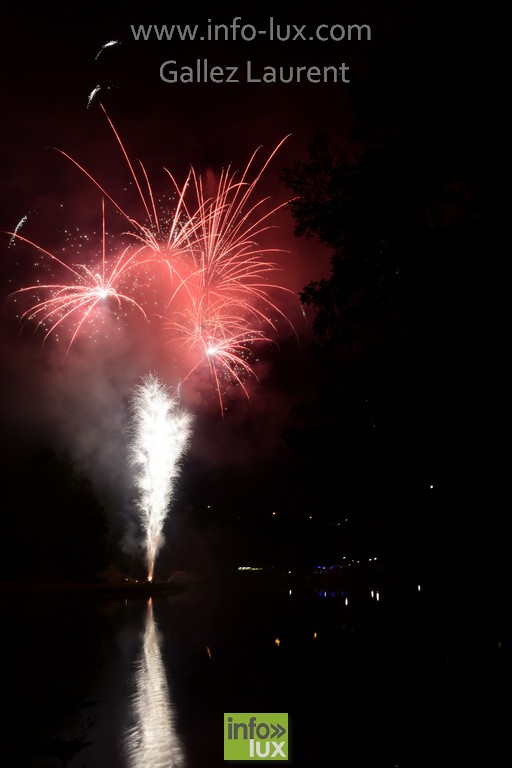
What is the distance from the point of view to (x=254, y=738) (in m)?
7.73

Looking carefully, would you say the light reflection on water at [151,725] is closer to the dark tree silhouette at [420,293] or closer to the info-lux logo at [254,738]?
the info-lux logo at [254,738]

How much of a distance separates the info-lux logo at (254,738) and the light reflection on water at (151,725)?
58cm

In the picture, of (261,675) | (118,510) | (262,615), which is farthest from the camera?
(118,510)

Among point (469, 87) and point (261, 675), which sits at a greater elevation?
point (469, 87)

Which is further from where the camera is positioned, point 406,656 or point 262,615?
point 262,615

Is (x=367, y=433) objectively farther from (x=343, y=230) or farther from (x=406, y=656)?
(x=406, y=656)

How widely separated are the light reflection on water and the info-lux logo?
0.58m

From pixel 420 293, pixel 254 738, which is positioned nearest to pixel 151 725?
pixel 254 738

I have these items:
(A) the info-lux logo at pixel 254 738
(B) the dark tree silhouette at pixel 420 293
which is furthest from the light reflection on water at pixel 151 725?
(B) the dark tree silhouette at pixel 420 293

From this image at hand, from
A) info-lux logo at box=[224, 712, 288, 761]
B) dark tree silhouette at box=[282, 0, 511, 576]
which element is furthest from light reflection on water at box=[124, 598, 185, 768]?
dark tree silhouette at box=[282, 0, 511, 576]

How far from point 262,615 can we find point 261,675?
43.1 ft

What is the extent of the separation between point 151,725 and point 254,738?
5.97 ft

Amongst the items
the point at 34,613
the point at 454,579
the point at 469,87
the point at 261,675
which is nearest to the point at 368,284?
the point at 469,87

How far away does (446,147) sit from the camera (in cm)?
877
